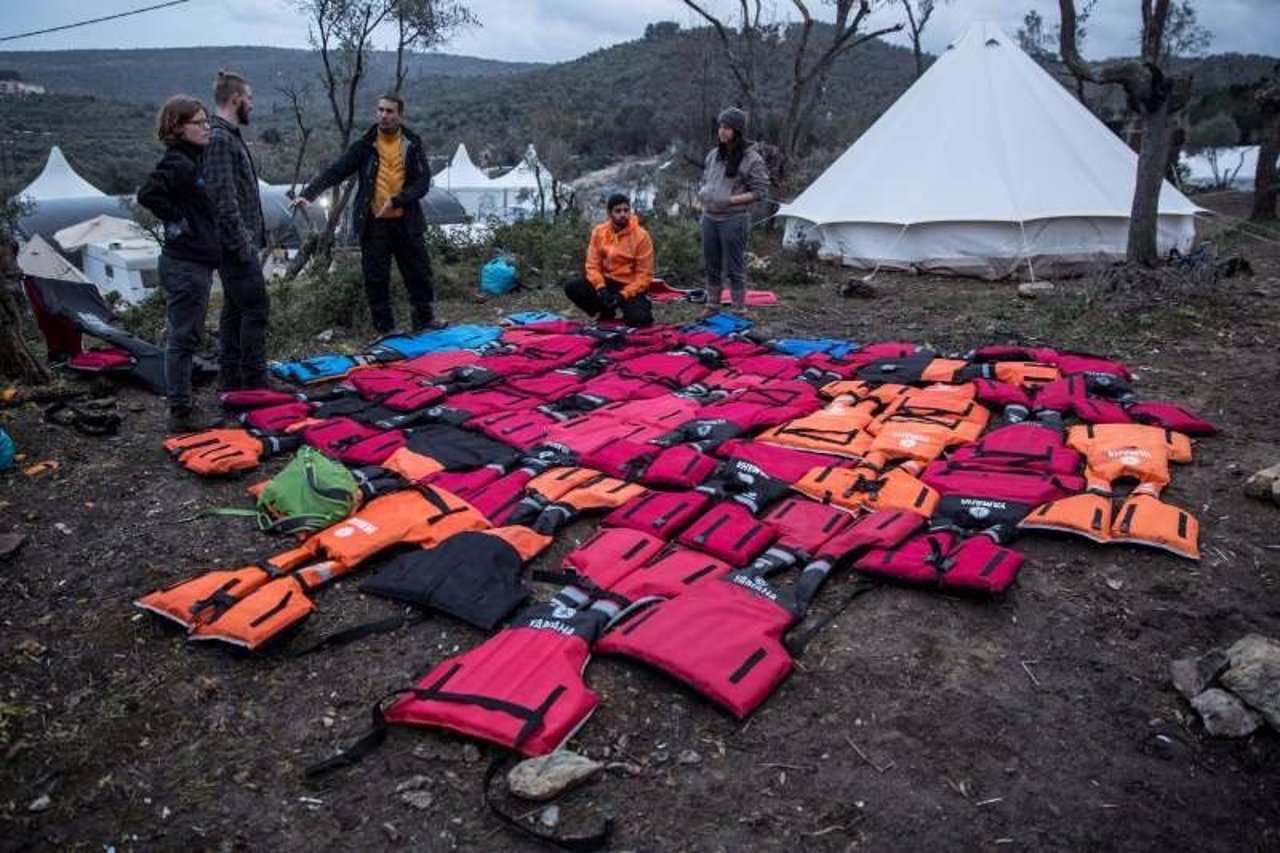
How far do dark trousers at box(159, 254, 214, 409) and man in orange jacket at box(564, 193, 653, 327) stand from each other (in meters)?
3.12

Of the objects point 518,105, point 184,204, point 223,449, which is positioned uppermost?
point 518,105

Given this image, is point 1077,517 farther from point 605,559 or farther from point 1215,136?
point 1215,136

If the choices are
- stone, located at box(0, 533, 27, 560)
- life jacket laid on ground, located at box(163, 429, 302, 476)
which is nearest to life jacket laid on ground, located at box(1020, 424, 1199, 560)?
life jacket laid on ground, located at box(163, 429, 302, 476)

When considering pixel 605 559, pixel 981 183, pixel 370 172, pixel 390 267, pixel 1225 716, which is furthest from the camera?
pixel 981 183

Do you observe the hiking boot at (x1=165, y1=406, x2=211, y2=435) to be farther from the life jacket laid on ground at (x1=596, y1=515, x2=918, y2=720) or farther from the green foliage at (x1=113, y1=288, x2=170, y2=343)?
the life jacket laid on ground at (x1=596, y1=515, x2=918, y2=720)

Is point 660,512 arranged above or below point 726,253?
below

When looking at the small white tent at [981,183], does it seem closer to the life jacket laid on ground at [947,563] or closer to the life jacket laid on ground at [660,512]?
the life jacket laid on ground at [660,512]

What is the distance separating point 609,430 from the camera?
14.3 ft

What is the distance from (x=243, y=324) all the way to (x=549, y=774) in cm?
379

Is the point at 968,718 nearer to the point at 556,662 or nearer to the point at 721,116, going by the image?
the point at 556,662

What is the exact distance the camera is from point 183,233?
4203 millimetres

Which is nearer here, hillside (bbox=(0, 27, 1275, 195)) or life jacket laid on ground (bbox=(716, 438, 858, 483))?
life jacket laid on ground (bbox=(716, 438, 858, 483))

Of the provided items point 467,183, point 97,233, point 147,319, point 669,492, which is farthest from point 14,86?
point 669,492

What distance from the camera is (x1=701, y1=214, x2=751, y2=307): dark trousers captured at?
7.08 meters
